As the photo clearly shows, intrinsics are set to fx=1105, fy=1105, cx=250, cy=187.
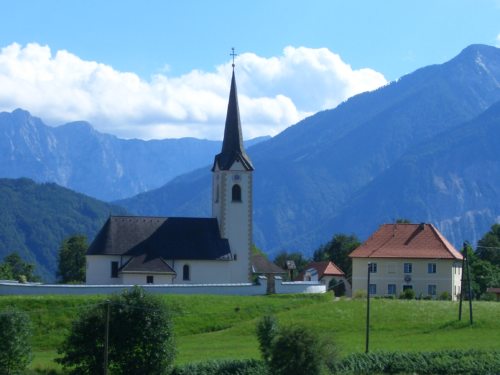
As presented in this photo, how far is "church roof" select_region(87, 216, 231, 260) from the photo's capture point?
7788 centimetres

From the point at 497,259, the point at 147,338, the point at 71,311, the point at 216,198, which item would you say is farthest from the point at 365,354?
the point at 497,259

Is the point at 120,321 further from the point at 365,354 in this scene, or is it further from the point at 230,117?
the point at 230,117

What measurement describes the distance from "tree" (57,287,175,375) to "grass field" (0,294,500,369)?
16.2 feet

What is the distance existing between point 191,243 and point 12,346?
3427 centimetres

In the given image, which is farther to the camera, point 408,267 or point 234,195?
point 408,267

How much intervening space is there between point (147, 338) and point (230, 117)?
125 feet

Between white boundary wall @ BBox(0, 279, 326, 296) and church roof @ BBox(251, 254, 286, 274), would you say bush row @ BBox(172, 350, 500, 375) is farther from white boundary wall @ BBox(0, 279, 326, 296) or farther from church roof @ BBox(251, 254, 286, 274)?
church roof @ BBox(251, 254, 286, 274)

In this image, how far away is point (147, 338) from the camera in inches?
1874

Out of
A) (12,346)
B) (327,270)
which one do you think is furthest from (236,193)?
(12,346)

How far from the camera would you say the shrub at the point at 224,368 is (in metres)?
47.8

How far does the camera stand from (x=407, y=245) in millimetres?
89812

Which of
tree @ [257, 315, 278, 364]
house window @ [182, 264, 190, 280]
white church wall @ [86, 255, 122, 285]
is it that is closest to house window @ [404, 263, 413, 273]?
house window @ [182, 264, 190, 280]

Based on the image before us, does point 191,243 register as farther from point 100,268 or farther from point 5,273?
point 5,273

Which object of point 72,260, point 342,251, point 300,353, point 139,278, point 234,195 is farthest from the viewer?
A: point 342,251
